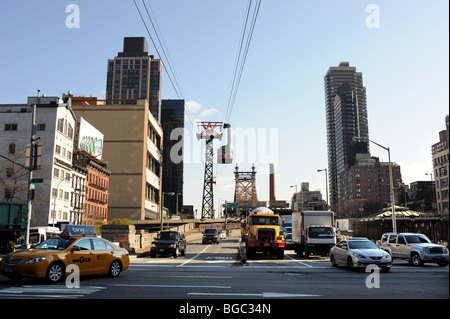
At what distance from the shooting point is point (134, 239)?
3791 centimetres

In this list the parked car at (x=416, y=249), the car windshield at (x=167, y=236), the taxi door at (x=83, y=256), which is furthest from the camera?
the car windshield at (x=167, y=236)

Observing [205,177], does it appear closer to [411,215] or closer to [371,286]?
[411,215]

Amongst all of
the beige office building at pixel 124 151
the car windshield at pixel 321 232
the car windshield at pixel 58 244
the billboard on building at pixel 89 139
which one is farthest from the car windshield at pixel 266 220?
the beige office building at pixel 124 151

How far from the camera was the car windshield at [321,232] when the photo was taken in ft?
93.2

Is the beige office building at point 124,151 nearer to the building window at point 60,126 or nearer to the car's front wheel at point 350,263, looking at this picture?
the building window at point 60,126

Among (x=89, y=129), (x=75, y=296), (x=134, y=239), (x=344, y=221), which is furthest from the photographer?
(x=89, y=129)

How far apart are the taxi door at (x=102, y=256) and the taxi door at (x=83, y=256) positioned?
0.76 feet

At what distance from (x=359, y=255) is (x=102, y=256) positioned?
1148 cm

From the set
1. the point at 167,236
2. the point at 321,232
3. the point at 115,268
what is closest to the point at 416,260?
the point at 321,232

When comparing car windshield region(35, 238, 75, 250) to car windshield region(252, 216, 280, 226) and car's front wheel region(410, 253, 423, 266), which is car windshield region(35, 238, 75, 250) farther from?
car's front wheel region(410, 253, 423, 266)

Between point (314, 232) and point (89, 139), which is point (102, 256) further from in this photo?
point (89, 139)

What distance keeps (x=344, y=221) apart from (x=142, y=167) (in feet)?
179

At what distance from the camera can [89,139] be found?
8212cm
